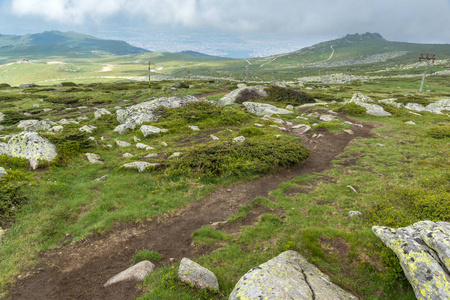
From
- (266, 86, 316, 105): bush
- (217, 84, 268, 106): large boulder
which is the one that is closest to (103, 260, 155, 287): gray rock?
(217, 84, 268, 106): large boulder

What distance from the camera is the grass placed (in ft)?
27.6

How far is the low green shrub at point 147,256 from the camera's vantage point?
982 centimetres

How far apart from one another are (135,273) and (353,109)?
1528 inches

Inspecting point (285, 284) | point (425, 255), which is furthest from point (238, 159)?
point (425, 255)

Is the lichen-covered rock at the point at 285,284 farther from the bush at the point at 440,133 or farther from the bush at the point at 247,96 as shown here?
the bush at the point at 247,96

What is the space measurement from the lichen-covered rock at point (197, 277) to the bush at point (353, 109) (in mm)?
36938

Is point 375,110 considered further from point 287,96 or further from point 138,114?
point 138,114

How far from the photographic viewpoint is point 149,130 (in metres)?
26.7

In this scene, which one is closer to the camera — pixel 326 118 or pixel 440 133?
pixel 440 133

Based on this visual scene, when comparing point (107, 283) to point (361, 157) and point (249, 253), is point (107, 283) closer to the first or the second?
point (249, 253)

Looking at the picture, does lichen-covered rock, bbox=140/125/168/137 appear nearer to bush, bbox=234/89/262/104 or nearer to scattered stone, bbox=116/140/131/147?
scattered stone, bbox=116/140/131/147

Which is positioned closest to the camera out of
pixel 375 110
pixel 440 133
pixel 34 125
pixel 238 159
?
pixel 238 159

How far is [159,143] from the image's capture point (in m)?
23.9

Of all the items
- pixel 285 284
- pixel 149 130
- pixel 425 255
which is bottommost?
→ pixel 285 284
